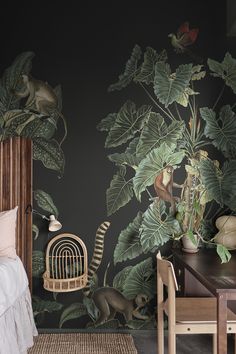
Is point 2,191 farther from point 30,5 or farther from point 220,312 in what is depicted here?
point 220,312

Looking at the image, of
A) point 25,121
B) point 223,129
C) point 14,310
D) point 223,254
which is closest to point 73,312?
point 14,310

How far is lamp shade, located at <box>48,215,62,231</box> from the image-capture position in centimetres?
339

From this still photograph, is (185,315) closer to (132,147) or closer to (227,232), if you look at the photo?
(227,232)

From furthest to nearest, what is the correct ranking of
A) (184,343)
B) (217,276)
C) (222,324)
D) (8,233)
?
(184,343), (8,233), (217,276), (222,324)

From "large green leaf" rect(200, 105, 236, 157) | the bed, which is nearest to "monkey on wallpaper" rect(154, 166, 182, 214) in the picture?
"large green leaf" rect(200, 105, 236, 157)

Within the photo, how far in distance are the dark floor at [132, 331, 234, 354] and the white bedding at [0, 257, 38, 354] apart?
901 mm

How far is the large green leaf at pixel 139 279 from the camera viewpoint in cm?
351

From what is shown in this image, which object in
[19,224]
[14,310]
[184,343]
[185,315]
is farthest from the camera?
[19,224]

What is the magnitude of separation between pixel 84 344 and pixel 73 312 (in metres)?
0.34

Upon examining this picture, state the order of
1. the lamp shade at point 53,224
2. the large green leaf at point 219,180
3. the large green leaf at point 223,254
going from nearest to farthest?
the large green leaf at point 223,254, the lamp shade at point 53,224, the large green leaf at point 219,180

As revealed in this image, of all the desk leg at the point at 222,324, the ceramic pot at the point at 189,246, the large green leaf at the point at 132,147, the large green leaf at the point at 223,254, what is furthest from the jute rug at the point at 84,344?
the large green leaf at the point at 132,147

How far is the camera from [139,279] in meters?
3.51

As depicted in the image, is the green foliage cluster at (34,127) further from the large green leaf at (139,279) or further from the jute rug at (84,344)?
the large green leaf at (139,279)

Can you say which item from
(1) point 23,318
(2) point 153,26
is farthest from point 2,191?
(2) point 153,26
